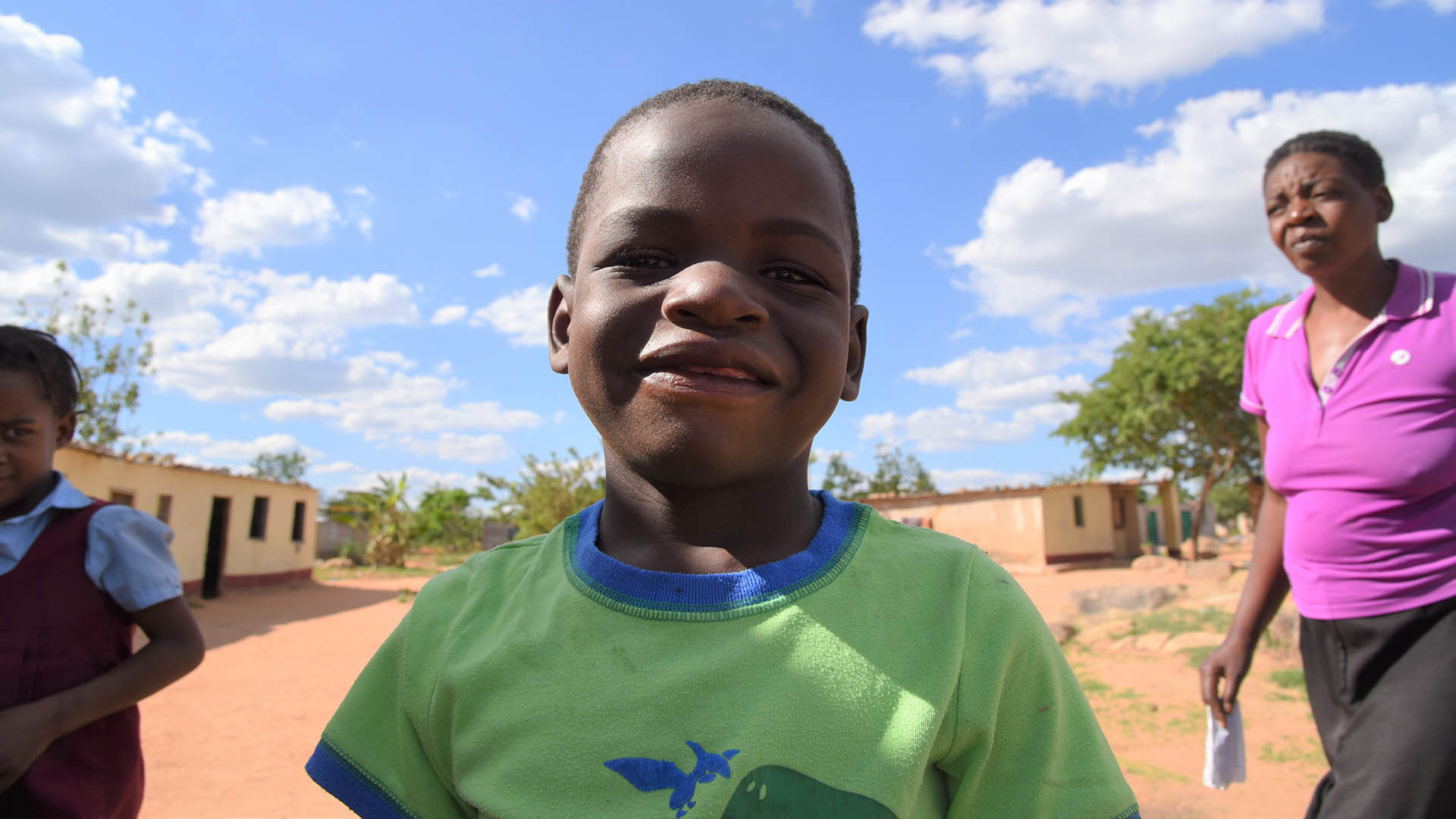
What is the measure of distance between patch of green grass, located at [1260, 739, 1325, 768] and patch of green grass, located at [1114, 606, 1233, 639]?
3.66 metres

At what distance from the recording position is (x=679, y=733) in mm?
1135

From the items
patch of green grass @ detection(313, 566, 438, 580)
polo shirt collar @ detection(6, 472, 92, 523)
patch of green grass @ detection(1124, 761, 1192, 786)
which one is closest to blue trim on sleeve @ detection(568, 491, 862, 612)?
polo shirt collar @ detection(6, 472, 92, 523)

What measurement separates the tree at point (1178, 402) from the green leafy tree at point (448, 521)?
19.2 meters

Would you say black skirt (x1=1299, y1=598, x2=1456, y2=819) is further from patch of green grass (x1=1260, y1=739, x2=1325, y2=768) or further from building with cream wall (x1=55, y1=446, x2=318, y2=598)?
building with cream wall (x1=55, y1=446, x2=318, y2=598)

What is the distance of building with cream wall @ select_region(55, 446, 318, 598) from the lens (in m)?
14.6

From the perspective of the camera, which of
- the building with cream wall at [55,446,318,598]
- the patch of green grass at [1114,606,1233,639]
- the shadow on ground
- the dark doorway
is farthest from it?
the dark doorway

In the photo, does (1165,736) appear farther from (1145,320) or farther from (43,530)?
(1145,320)

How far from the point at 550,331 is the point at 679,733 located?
80 centimetres

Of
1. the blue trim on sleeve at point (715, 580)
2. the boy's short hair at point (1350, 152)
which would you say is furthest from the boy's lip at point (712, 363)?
the boy's short hair at point (1350, 152)

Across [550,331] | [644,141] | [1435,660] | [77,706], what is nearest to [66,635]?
[77,706]

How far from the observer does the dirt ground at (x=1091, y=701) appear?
17.8 feet

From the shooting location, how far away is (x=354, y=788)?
52.6 inches

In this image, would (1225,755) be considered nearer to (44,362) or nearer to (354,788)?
(354,788)

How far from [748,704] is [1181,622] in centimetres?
1062
